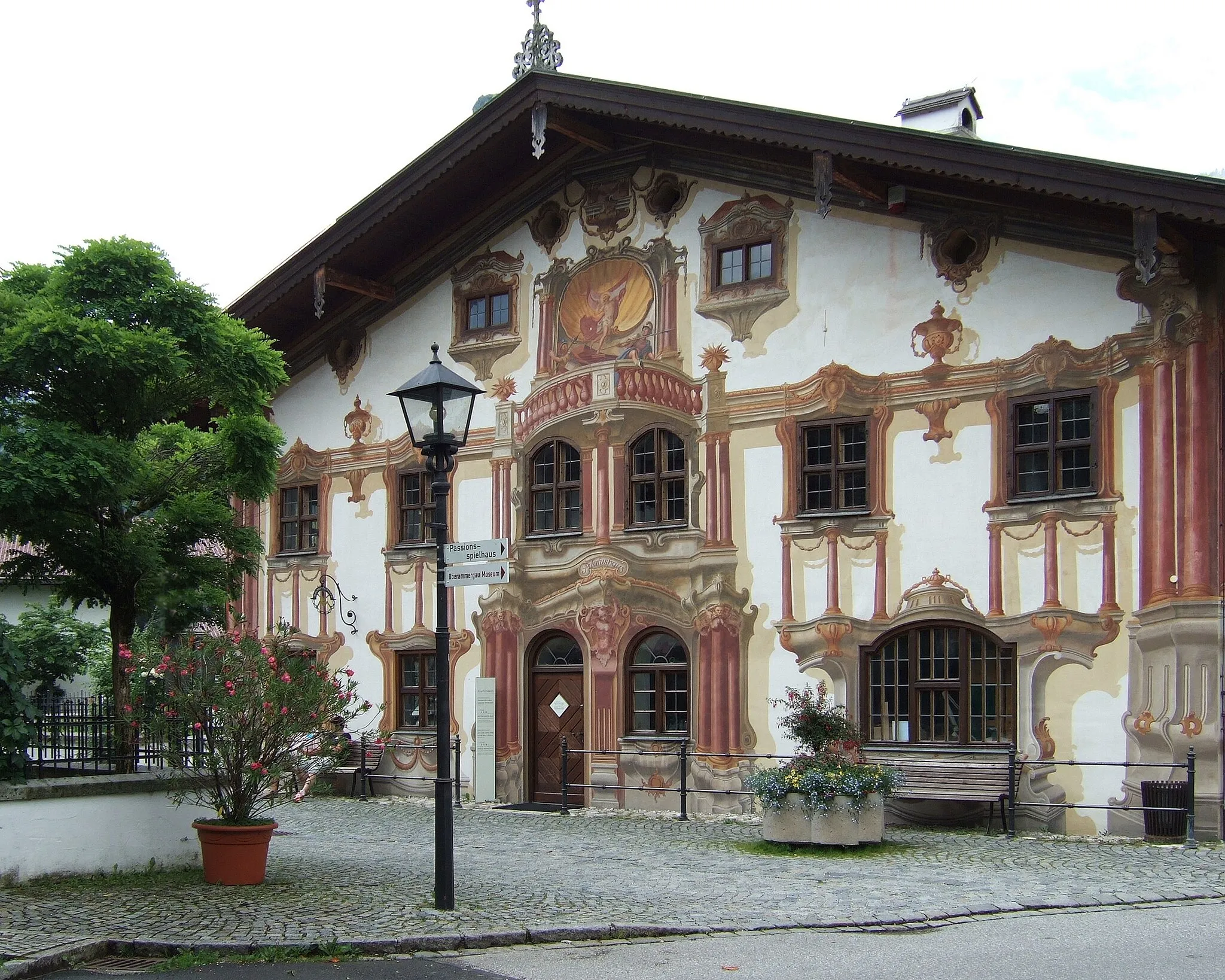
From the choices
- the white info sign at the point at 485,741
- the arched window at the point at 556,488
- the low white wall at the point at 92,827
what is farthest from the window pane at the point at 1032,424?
the low white wall at the point at 92,827

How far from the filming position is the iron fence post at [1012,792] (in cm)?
1656

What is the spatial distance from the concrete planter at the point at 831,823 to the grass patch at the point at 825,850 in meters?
0.07

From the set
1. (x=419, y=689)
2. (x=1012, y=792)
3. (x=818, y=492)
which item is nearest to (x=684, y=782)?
(x=818, y=492)

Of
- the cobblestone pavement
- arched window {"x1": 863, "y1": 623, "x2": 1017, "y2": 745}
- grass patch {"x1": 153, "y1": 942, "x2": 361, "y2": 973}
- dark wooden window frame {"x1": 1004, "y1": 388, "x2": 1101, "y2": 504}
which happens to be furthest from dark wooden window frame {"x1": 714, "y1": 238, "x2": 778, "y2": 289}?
grass patch {"x1": 153, "y1": 942, "x2": 361, "y2": 973}

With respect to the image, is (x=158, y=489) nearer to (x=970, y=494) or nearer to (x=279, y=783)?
(x=279, y=783)

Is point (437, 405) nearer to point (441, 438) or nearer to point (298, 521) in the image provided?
point (441, 438)

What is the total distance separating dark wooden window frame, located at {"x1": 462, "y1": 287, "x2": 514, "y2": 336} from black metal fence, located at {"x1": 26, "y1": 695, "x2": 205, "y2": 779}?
10116 millimetres

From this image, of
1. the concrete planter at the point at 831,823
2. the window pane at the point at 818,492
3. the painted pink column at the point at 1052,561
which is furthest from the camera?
the window pane at the point at 818,492

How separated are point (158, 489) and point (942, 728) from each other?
9.49 m

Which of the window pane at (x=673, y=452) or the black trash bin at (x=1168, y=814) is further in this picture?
the window pane at (x=673, y=452)

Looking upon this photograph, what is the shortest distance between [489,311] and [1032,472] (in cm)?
893

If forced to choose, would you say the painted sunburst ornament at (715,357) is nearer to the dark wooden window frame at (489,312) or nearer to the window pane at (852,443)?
the window pane at (852,443)

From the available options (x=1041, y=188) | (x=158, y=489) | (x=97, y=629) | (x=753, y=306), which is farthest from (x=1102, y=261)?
(x=97, y=629)

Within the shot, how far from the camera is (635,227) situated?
21.1 meters
